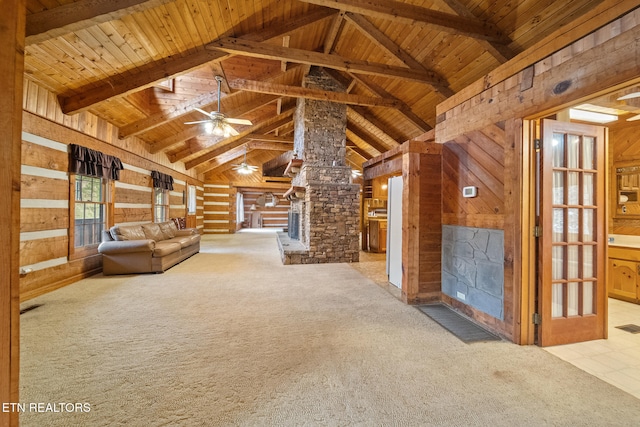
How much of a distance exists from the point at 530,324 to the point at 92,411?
337cm

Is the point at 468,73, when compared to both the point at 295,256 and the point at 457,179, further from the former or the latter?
the point at 295,256

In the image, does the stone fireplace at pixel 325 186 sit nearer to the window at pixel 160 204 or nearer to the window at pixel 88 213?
the window at pixel 88 213

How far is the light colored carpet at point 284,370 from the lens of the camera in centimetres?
145

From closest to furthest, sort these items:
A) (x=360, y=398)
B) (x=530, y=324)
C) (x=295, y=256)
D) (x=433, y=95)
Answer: (x=360, y=398) → (x=530, y=324) → (x=433, y=95) → (x=295, y=256)

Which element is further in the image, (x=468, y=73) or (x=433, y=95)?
(x=433, y=95)

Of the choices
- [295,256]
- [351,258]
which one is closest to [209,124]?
[295,256]

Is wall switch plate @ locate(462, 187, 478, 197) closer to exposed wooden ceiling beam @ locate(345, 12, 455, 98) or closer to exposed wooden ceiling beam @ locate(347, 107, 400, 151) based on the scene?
exposed wooden ceiling beam @ locate(345, 12, 455, 98)

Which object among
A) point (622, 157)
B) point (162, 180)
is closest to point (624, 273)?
point (622, 157)

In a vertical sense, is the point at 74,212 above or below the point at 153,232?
above

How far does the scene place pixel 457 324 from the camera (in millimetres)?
2654

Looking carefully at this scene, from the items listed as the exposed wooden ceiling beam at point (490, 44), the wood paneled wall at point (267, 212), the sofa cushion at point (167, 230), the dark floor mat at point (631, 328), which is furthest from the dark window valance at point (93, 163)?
the wood paneled wall at point (267, 212)

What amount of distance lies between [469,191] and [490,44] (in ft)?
6.92

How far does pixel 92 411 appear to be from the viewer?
57.8 inches

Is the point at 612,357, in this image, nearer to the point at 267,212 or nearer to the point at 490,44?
the point at 490,44
